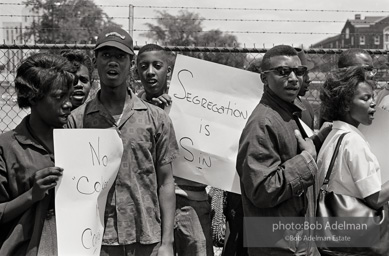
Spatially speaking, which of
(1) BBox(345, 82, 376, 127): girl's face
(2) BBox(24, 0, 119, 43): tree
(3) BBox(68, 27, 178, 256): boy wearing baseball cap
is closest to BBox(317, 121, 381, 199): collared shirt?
(1) BBox(345, 82, 376, 127): girl's face

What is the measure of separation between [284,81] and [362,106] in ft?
1.64

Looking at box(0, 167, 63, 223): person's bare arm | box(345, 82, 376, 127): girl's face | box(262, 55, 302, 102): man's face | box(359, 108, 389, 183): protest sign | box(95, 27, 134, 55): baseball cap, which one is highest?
box(95, 27, 134, 55): baseball cap

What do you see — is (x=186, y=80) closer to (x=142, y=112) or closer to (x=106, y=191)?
(x=142, y=112)

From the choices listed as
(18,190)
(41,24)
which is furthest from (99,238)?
(41,24)

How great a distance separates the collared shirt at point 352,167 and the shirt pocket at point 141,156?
962 mm

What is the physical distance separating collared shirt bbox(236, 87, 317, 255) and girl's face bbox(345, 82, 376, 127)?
0.40 meters

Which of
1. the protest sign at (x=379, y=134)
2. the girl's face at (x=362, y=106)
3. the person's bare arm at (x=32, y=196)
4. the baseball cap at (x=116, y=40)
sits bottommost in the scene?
the person's bare arm at (x=32, y=196)

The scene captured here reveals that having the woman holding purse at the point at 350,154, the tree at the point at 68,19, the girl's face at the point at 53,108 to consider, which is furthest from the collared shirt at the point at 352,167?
the tree at the point at 68,19

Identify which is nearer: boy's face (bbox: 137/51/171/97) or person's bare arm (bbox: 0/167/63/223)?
person's bare arm (bbox: 0/167/63/223)

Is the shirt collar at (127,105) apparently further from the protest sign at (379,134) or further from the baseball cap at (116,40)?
the protest sign at (379,134)

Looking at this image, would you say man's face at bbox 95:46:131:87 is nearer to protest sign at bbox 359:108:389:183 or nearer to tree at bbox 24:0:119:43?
protest sign at bbox 359:108:389:183

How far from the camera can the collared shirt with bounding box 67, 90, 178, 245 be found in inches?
116

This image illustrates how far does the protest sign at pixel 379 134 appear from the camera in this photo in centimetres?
341

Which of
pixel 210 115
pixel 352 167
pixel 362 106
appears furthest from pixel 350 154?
pixel 210 115
